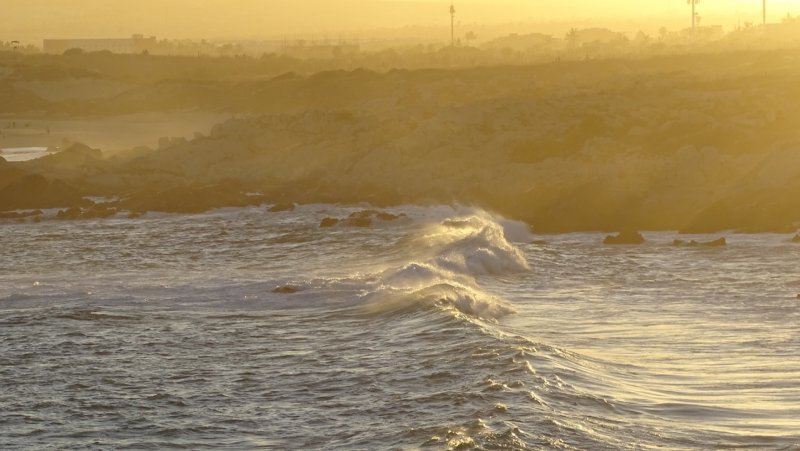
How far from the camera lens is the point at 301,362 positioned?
20219 millimetres

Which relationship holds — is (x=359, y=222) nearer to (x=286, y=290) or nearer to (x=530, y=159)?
(x=530, y=159)

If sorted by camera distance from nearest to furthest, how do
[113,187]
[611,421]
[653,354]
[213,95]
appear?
[611,421] < [653,354] < [113,187] < [213,95]

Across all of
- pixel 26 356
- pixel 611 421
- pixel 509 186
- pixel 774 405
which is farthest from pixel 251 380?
pixel 509 186

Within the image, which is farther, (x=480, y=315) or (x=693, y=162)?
(x=693, y=162)

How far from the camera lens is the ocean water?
16.1 metres

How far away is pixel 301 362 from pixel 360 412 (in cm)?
348

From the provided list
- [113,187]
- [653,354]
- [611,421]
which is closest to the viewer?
[611,421]

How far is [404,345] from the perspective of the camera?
2125 centimetres

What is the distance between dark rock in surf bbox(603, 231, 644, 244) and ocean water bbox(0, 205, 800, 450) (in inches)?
20.9

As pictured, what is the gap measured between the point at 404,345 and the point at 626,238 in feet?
55.5

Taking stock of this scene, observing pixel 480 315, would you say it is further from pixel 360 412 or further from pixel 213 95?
pixel 213 95

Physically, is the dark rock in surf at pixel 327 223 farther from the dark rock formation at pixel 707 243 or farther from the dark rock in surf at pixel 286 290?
the dark rock in surf at pixel 286 290

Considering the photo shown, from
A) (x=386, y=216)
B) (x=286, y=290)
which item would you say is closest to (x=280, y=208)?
(x=386, y=216)

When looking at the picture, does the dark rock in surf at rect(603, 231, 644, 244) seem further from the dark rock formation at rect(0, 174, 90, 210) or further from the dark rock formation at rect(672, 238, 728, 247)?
the dark rock formation at rect(0, 174, 90, 210)
